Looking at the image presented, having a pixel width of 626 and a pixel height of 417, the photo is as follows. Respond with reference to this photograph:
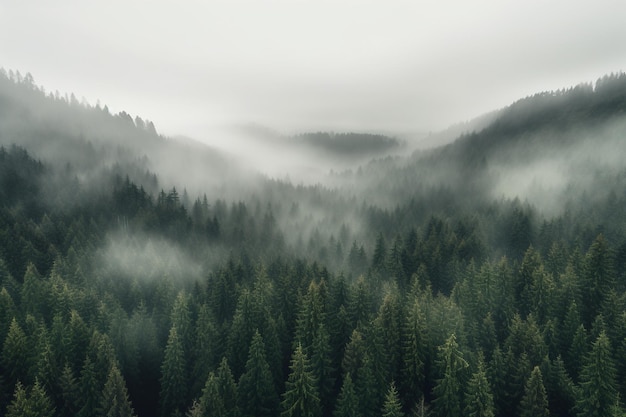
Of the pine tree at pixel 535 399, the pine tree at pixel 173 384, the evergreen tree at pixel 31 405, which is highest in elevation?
the evergreen tree at pixel 31 405

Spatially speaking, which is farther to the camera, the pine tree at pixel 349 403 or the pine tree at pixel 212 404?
the pine tree at pixel 349 403

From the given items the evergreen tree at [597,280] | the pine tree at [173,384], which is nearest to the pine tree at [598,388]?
the evergreen tree at [597,280]

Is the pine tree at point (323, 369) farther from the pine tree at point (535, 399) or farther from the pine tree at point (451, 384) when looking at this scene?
the pine tree at point (535, 399)

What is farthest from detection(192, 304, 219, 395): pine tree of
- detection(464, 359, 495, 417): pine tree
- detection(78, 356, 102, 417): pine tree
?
detection(464, 359, 495, 417): pine tree

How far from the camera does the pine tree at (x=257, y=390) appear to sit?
3994 cm

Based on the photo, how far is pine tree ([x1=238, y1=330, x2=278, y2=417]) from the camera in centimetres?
3994

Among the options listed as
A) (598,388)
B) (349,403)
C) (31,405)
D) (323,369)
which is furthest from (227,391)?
(598,388)

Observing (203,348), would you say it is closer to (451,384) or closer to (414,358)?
(414,358)

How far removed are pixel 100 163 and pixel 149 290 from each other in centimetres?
10314

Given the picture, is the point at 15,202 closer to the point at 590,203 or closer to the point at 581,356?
the point at 581,356

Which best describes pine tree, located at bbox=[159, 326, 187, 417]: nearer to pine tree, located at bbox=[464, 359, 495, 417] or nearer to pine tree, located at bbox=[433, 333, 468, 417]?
pine tree, located at bbox=[433, 333, 468, 417]

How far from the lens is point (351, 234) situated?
125875mm

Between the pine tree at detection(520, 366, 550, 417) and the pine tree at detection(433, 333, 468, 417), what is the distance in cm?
565

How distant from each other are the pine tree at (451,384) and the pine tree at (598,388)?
10.7m
